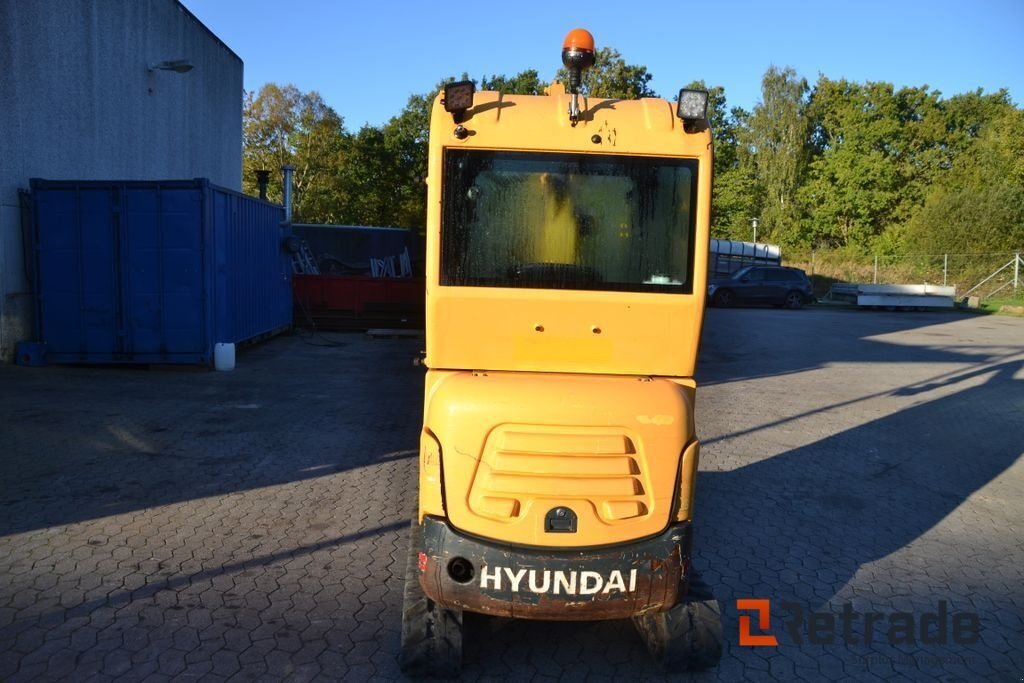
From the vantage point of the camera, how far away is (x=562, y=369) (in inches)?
156

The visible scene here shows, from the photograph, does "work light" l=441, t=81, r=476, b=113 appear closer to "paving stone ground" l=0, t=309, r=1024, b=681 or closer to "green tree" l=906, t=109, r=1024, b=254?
"paving stone ground" l=0, t=309, r=1024, b=681

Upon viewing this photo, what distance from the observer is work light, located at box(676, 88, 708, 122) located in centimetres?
381

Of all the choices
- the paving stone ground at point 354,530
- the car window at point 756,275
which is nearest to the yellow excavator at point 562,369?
the paving stone ground at point 354,530

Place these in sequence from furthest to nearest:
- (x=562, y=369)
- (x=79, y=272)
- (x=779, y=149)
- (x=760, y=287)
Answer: (x=779, y=149) → (x=760, y=287) → (x=79, y=272) → (x=562, y=369)

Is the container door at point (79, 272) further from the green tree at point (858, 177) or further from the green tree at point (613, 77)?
the green tree at point (858, 177)

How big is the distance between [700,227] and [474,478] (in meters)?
1.61

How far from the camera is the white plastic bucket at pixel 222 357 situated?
42.8ft

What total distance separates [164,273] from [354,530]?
837 cm

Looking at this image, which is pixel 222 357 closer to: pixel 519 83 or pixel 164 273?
pixel 164 273

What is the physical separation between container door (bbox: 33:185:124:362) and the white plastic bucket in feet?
4.58

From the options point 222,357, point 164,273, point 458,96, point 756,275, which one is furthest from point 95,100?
point 756,275

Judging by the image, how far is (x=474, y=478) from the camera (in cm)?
366

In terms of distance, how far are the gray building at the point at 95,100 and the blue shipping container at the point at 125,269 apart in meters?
0.47

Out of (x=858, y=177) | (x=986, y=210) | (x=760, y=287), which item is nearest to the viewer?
(x=760, y=287)
